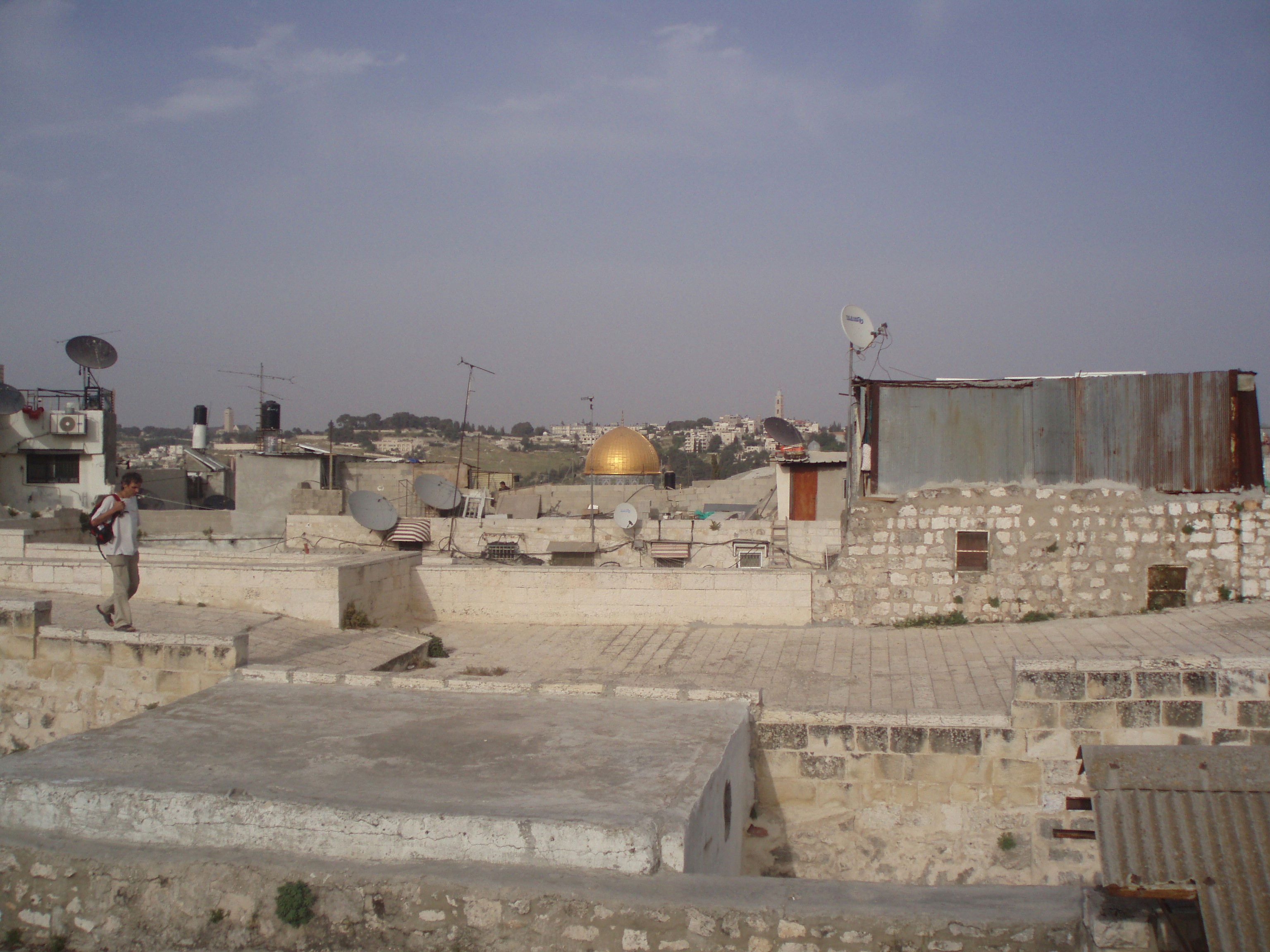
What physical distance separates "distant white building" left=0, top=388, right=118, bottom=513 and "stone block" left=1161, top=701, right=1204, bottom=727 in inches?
1192

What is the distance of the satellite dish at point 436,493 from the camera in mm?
19562

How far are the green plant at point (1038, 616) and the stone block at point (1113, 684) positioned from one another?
19.7ft

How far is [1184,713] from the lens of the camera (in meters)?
6.02

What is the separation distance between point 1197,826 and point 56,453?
33.2 meters

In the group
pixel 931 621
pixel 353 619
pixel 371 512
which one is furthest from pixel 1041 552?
pixel 371 512

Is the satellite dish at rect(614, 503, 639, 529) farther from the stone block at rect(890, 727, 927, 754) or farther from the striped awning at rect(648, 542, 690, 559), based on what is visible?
the stone block at rect(890, 727, 927, 754)

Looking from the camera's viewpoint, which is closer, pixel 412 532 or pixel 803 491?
pixel 412 532

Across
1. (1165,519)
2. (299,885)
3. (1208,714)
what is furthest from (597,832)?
(1165,519)

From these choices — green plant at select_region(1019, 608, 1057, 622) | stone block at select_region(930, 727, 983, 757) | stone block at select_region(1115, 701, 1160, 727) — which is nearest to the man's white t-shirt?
stone block at select_region(930, 727, 983, 757)

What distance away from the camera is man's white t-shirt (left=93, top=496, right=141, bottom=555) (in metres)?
7.38

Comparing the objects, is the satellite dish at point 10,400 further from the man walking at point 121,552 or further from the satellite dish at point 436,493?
the man walking at point 121,552

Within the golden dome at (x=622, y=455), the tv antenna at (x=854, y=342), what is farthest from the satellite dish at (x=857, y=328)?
the golden dome at (x=622, y=455)

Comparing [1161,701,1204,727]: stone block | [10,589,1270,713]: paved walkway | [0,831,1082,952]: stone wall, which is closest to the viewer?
[0,831,1082,952]: stone wall

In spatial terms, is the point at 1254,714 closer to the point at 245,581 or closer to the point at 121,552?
the point at 121,552
